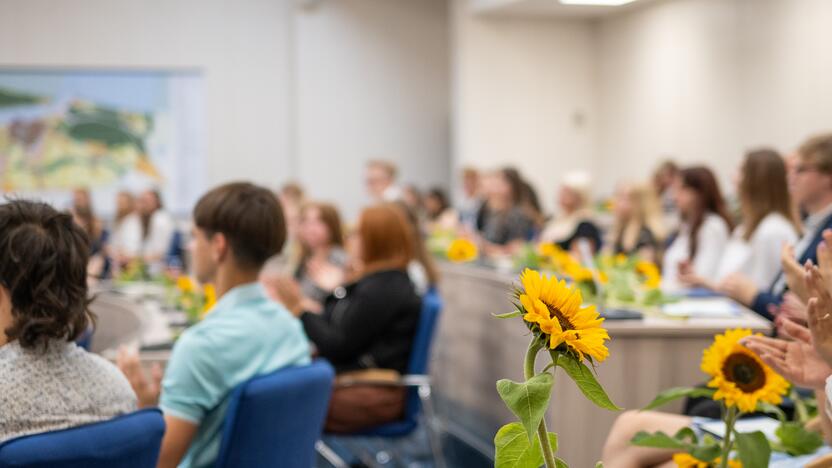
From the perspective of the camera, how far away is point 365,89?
14.0 m

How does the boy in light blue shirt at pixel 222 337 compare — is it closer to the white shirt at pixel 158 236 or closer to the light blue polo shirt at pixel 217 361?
the light blue polo shirt at pixel 217 361

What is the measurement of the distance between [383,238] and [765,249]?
5.47 ft

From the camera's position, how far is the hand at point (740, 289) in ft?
12.9

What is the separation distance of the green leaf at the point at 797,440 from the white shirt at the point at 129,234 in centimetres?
871

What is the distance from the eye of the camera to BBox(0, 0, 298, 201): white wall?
13.4 m

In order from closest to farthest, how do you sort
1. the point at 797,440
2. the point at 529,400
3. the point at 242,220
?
the point at 529,400 < the point at 797,440 < the point at 242,220

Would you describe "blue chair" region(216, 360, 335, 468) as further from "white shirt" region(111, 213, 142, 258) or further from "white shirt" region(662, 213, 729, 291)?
"white shirt" region(111, 213, 142, 258)

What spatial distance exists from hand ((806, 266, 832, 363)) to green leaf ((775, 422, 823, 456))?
471 mm

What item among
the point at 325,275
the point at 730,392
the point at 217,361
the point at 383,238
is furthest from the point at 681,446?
the point at 325,275

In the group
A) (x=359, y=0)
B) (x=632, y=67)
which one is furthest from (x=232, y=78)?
(x=632, y=67)

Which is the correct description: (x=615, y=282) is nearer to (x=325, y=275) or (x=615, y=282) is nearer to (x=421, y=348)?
(x=421, y=348)

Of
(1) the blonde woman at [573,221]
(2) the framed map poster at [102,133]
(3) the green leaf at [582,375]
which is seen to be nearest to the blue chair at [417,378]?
(1) the blonde woman at [573,221]

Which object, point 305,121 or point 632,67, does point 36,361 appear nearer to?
point 632,67

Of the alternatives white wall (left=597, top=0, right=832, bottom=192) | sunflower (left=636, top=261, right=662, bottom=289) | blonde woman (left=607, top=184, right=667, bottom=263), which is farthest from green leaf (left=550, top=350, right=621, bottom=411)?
white wall (left=597, top=0, right=832, bottom=192)
